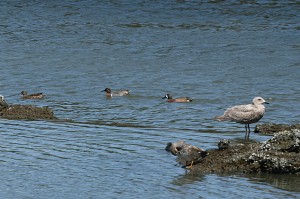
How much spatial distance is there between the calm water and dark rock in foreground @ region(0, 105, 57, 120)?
613 mm

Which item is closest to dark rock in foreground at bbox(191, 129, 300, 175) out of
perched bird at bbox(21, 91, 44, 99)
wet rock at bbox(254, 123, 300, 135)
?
wet rock at bbox(254, 123, 300, 135)

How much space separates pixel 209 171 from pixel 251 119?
4.13 meters

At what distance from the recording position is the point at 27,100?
22.5 meters

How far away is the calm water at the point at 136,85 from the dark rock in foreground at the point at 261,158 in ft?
0.80

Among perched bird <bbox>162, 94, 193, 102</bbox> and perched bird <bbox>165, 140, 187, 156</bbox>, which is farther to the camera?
perched bird <bbox>162, 94, 193, 102</bbox>

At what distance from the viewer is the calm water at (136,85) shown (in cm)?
1295

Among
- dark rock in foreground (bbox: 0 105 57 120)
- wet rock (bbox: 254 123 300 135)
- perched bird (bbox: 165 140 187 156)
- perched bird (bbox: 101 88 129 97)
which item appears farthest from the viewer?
perched bird (bbox: 101 88 129 97)

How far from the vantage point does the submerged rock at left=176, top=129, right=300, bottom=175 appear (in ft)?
43.6

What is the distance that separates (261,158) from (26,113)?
7332 millimetres

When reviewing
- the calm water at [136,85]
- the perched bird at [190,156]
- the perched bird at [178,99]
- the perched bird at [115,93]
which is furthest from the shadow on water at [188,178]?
the perched bird at [115,93]

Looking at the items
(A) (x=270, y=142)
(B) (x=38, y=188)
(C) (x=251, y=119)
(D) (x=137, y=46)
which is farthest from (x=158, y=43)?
(B) (x=38, y=188)

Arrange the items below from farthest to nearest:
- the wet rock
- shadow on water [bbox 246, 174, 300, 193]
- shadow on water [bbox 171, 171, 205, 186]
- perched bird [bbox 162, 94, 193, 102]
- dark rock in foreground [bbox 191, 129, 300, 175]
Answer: perched bird [bbox 162, 94, 193, 102], the wet rock, dark rock in foreground [bbox 191, 129, 300, 175], shadow on water [bbox 171, 171, 205, 186], shadow on water [bbox 246, 174, 300, 193]

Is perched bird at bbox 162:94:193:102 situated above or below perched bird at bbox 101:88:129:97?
below

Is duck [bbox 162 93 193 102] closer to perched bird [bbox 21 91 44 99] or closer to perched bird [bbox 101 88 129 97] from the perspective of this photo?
perched bird [bbox 101 88 129 97]
